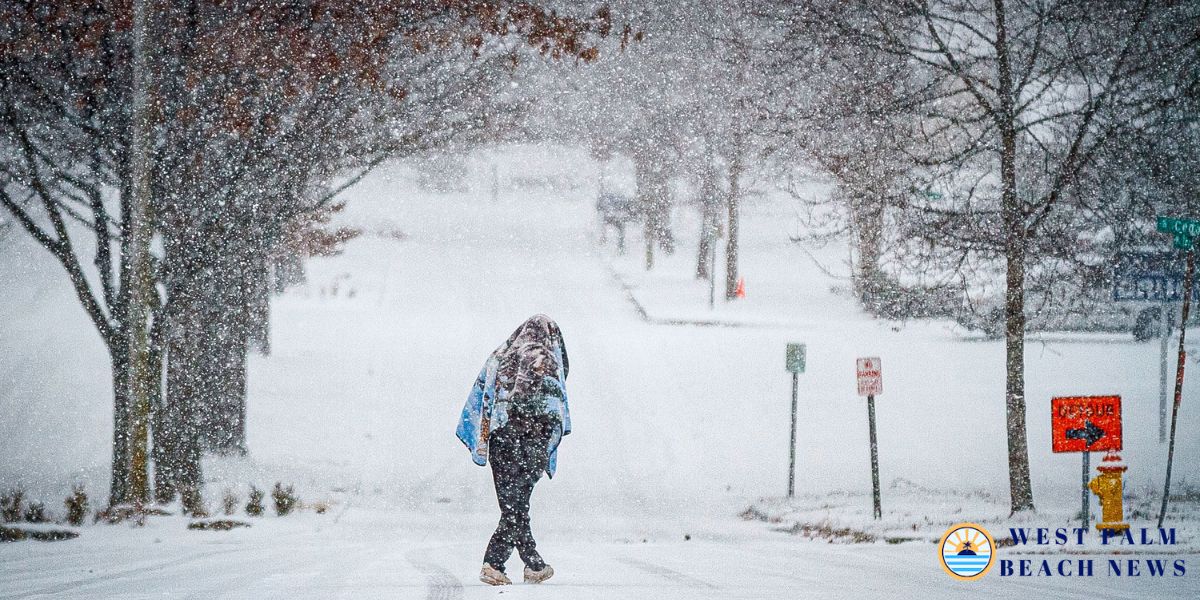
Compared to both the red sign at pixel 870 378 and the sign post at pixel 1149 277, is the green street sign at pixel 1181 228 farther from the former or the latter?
the red sign at pixel 870 378

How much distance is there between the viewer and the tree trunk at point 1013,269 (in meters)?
9.24

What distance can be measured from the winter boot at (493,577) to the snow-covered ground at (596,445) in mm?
89

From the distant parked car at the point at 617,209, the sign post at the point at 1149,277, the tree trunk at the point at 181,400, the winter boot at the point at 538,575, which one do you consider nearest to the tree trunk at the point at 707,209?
the distant parked car at the point at 617,209

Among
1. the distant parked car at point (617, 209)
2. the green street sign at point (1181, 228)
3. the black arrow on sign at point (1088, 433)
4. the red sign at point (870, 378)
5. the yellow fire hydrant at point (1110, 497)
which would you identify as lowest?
the yellow fire hydrant at point (1110, 497)

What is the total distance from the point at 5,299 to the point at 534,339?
85.0 feet

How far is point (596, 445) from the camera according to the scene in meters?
14.5

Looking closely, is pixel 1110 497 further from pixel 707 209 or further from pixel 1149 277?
pixel 707 209

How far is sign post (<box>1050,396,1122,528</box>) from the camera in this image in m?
8.02

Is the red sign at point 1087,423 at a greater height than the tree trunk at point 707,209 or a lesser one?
lesser

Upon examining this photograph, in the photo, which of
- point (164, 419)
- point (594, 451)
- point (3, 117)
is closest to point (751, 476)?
point (594, 451)

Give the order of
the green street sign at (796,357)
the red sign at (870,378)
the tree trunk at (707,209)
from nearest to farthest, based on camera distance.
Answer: the red sign at (870,378), the green street sign at (796,357), the tree trunk at (707,209)

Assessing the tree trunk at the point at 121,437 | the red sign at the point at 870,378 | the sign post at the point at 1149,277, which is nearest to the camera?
the tree trunk at the point at 121,437

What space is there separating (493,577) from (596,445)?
870 cm

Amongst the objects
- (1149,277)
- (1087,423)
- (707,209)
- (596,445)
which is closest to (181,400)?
(596,445)
